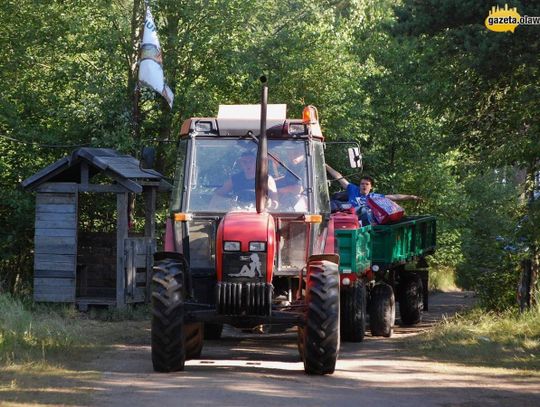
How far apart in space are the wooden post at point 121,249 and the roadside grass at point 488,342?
580 cm

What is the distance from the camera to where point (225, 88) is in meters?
24.8

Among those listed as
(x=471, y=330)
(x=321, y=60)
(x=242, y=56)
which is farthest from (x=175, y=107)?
(x=471, y=330)

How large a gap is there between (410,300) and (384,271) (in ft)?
8.18

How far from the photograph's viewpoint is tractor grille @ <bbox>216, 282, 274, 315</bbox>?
37.1ft

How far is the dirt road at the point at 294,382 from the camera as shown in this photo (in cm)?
945

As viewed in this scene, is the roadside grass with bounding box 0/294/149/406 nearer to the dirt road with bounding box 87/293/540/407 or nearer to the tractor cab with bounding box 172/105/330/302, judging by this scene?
the dirt road with bounding box 87/293/540/407

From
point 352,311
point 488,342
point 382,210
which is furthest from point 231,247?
point 382,210

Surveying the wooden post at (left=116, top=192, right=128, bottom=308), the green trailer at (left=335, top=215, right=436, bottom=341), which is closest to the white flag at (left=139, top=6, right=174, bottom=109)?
the wooden post at (left=116, top=192, right=128, bottom=308)

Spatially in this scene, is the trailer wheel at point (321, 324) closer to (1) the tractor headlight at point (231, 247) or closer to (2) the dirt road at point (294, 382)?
(2) the dirt road at point (294, 382)

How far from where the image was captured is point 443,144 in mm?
20656

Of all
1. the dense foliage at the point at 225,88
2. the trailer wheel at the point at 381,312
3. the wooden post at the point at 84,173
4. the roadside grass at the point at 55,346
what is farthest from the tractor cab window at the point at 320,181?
the wooden post at the point at 84,173

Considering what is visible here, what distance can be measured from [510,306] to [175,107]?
892 cm

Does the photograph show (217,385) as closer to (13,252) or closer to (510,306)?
(510,306)

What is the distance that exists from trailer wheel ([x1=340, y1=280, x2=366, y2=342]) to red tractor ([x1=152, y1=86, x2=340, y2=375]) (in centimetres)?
240
